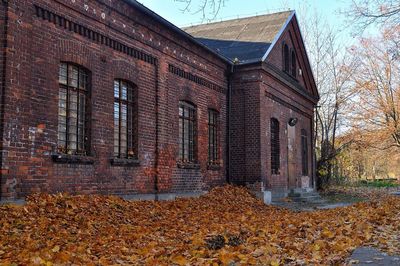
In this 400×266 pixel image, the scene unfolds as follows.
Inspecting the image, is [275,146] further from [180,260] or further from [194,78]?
[180,260]

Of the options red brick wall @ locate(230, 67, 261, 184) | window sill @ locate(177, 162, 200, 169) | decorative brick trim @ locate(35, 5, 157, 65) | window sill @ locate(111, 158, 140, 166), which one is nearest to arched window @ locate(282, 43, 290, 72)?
red brick wall @ locate(230, 67, 261, 184)

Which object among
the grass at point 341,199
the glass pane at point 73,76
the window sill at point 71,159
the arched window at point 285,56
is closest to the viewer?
the window sill at point 71,159

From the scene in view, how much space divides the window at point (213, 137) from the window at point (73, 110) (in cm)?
660

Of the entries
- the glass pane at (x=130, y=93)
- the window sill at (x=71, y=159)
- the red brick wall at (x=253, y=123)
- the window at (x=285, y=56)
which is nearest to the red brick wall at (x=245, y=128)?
the red brick wall at (x=253, y=123)

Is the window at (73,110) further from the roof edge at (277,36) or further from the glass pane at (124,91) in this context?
the roof edge at (277,36)

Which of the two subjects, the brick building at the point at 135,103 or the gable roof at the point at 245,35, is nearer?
the brick building at the point at 135,103

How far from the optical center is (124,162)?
11.4 metres

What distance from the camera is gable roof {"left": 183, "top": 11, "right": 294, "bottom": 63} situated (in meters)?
18.4

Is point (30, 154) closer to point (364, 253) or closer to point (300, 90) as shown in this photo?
point (364, 253)

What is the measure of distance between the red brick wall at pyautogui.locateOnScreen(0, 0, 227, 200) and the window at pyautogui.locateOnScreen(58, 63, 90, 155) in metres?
0.19

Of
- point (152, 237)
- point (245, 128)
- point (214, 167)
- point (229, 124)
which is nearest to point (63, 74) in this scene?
point (152, 237)

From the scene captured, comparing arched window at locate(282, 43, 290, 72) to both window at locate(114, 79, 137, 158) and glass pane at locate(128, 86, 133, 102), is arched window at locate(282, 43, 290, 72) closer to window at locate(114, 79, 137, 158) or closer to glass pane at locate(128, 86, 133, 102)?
glass pane at locate(128, 86, 133, 102)

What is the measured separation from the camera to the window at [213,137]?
16438 mm

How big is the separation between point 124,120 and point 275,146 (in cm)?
927
